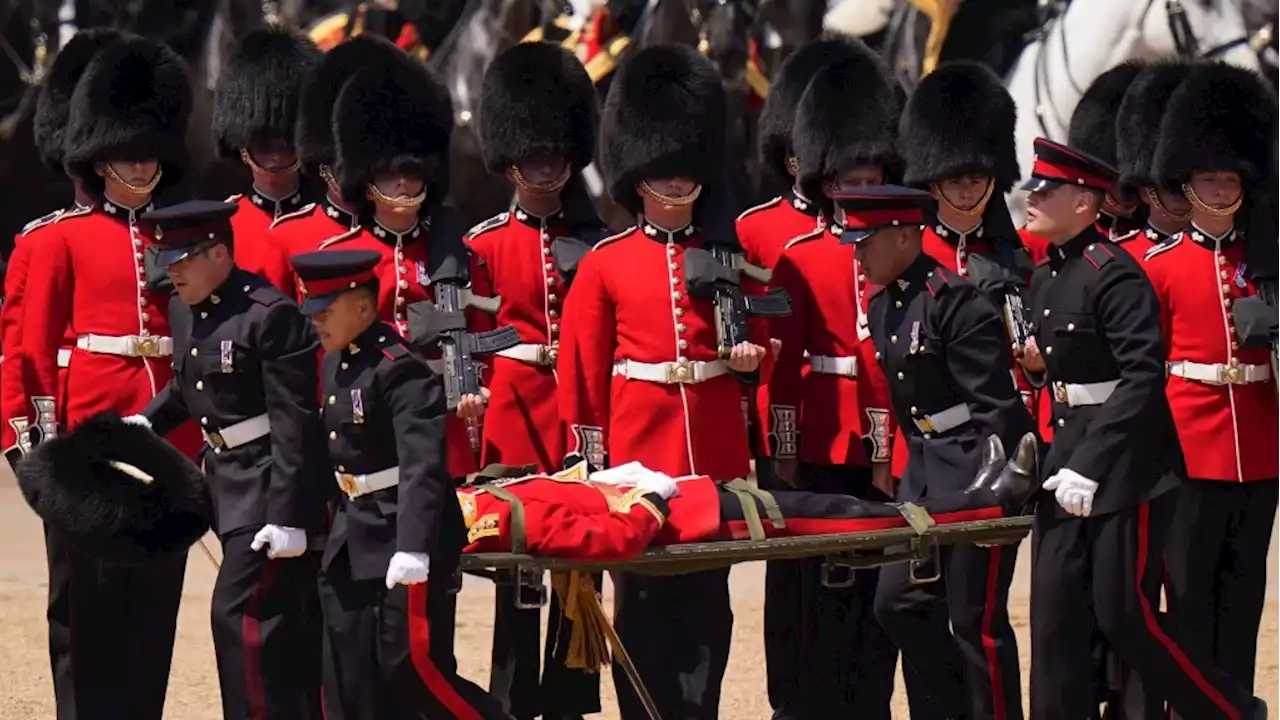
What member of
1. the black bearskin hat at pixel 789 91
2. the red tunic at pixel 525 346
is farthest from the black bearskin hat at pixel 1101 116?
the red tunic at pixel 525 346

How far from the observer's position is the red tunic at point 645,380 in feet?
21.1

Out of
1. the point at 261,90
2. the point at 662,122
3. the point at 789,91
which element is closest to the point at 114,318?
the point at 261,90

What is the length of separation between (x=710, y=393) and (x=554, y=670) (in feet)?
2.04

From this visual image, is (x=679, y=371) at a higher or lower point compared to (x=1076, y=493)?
higher

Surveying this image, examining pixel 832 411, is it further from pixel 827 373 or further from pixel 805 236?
pixel 805 236

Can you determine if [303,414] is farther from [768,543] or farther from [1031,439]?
[1031,439]

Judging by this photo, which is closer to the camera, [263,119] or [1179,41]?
[263,119]

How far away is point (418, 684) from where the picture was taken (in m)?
5.58

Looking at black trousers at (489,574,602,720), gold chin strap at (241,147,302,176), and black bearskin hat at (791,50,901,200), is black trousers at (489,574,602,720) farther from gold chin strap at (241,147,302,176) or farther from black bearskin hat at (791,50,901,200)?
gold chin strap at (241,147,302,176)

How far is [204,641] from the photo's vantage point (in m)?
8.16

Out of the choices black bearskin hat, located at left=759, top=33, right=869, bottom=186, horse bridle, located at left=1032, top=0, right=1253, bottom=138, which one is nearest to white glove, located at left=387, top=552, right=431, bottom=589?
black bearskin hat, located at left=759, top=33, right=869, bottom=186

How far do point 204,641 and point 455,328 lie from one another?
6.67ft

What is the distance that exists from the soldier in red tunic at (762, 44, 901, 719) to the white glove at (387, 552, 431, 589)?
1103mm

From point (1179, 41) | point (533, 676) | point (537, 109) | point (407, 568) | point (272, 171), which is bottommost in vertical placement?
point (533, 676)
